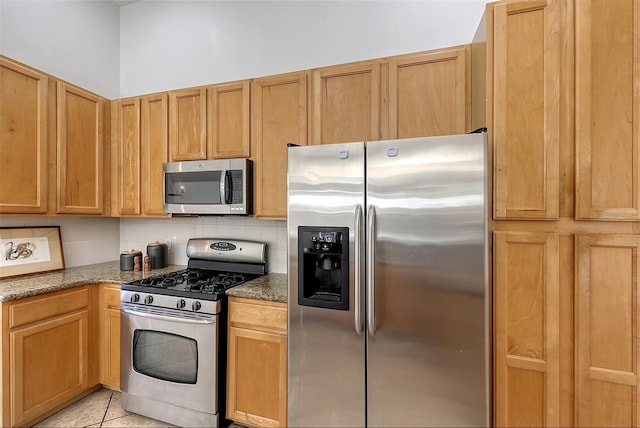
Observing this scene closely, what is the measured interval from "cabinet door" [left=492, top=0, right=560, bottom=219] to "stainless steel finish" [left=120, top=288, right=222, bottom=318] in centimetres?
169

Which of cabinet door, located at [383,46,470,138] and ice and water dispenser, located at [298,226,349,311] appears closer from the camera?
ice and water dispenser, located at [298,226,349,311]

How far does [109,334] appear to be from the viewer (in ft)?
7.45

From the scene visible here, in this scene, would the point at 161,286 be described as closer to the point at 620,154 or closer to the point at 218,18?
the point at 218,18

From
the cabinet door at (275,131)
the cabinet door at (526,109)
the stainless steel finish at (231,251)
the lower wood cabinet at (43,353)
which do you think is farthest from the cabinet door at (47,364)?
the cabinet door at (526,109)

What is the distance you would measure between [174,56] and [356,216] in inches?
98.2

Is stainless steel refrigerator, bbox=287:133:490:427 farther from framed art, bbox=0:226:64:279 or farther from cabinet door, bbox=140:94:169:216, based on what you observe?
framed art, bbox=0:226:64:279

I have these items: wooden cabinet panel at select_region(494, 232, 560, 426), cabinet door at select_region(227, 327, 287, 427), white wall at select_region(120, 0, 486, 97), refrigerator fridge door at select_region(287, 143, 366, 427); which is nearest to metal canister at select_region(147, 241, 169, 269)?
cabinet door at select_region(227, 327, 287, 427)

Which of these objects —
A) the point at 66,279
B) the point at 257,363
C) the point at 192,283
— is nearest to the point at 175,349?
the point at 192,283

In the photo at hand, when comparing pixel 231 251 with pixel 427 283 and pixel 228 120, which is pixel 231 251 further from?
pixel 427 283

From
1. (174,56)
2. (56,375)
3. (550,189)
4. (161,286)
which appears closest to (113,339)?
(56,375)

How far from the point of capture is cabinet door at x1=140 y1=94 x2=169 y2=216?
99.7 inches

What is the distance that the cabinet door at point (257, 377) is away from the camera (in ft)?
5.95

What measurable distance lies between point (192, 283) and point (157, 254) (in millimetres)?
784

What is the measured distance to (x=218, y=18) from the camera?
2.67 m
